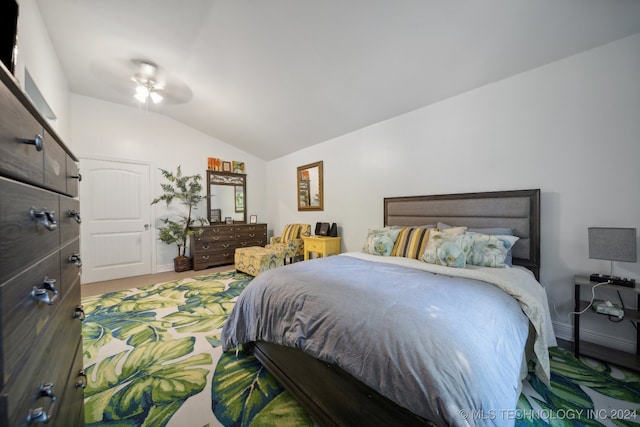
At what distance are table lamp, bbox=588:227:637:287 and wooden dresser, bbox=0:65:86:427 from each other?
298cm

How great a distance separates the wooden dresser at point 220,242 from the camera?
4455mm

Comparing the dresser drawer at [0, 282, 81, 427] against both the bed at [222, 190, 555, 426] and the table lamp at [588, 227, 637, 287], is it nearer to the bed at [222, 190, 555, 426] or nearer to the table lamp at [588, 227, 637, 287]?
the bed at [222, 190, 555, 426]

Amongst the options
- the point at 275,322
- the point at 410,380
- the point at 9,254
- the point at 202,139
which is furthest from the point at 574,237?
the point at 202,139

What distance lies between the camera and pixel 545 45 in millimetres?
2000

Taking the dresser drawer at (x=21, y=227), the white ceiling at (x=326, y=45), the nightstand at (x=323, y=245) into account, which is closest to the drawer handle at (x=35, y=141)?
the dresser drawer at (x=21, y=227)

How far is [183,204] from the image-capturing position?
185 inches

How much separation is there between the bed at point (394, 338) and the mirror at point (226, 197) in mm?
3597

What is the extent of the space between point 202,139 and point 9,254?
5.12 m

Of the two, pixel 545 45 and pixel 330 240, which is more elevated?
pixel 545 45

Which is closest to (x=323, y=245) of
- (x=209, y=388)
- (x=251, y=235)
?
(x=251, y=235)

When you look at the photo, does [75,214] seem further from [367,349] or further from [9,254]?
[367,349]

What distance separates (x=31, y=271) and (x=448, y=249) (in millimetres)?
2379

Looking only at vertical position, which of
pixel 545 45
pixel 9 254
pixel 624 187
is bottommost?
pixel 9 254

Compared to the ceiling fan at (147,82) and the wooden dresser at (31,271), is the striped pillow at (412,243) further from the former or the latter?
the ceiling fan at (147,82)
